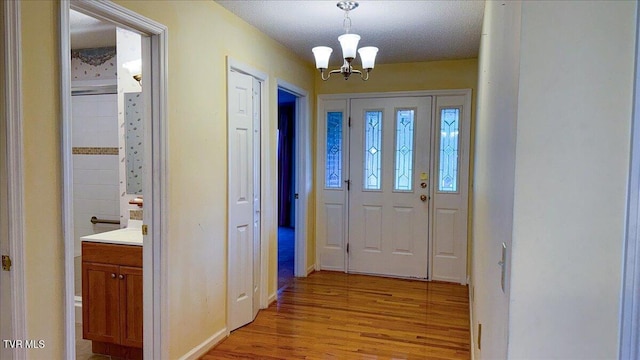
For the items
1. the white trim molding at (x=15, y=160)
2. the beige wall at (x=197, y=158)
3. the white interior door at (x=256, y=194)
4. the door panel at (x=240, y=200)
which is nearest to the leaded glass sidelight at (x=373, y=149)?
the white interior door at (x=256, y=194)

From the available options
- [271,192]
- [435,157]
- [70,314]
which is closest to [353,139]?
[435,157]

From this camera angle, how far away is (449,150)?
442 cm

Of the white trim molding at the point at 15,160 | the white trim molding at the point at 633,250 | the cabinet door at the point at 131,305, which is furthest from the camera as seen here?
the cabinet door at the point at 131,305

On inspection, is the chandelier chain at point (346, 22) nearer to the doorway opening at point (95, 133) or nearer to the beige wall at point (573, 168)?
the doorway opening at point (95, 133)

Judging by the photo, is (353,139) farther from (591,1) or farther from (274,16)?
(591,1)

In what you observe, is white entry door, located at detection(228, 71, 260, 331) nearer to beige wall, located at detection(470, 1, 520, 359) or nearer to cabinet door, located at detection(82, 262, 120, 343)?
cabinet door, located at detection(82, 262, 120, 343)

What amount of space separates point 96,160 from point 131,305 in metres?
1.76

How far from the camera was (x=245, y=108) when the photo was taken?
324 centimetres

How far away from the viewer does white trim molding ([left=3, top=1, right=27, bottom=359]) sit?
1.49m

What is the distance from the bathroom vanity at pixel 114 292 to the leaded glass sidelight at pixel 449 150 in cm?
313

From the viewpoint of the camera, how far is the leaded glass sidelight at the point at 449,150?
4.39 metres

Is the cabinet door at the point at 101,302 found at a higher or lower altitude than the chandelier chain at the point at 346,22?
lower

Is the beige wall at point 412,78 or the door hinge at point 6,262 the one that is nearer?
the door hinge at point 6,262

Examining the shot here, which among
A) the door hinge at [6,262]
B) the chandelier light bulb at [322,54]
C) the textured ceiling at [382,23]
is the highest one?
the textured ceiling at [382,23]
